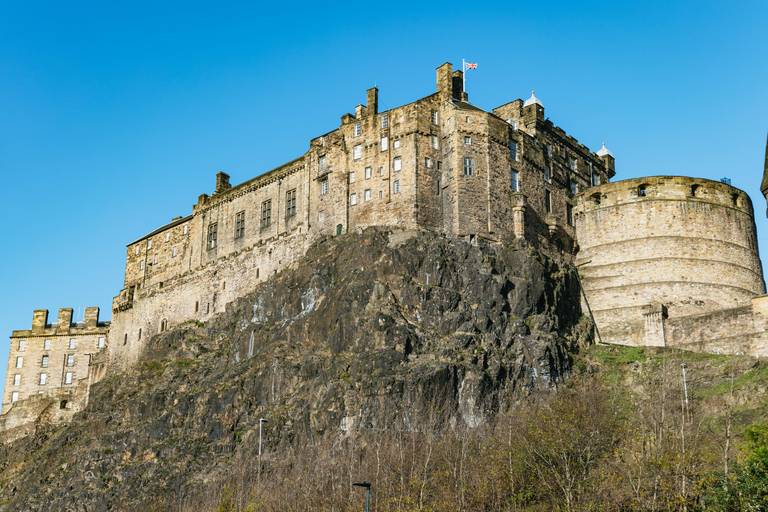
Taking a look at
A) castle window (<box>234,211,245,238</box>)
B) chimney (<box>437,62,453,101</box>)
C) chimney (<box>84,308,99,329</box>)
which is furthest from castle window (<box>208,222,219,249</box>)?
chimney (<box>437,62,453,101</box>)

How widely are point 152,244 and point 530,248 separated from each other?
4359cm

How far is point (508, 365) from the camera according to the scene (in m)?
58.4

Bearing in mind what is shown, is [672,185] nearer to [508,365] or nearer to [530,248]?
[530,248]

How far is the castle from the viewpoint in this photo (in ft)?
→ 223

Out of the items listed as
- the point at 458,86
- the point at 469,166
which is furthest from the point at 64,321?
the point at 469,166

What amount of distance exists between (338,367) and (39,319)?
190ft

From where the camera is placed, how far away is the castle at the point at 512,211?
68.0m

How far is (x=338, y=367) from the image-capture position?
58750mm

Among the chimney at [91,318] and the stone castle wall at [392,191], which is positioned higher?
the stone castle wall at [392,191]

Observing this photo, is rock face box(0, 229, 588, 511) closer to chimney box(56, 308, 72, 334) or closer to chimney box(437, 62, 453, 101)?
chimney box(437, 62, 453, 101)

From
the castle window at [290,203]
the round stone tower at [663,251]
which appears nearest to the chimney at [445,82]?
the round stone tower at [663,251]

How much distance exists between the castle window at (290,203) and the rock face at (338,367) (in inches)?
265

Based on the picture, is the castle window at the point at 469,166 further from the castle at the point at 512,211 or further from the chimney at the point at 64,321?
the chimney at the point at 64,321

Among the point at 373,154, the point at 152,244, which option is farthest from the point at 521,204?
the point at 152,244
